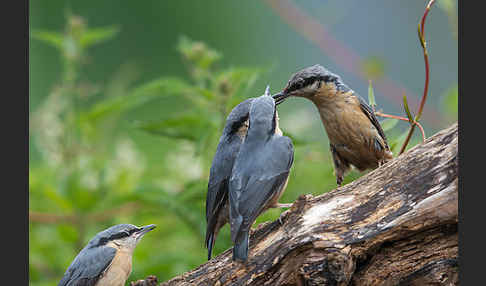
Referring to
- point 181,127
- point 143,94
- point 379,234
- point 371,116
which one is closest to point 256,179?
point 379,234

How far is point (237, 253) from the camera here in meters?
2.24

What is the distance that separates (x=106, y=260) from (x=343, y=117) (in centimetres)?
129

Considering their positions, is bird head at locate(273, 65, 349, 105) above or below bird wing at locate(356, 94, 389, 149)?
above

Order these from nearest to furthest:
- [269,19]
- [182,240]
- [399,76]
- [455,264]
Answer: [455,264]
[182,240]
[399,76]
[269,19]

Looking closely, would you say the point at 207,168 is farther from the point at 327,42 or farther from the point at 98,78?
the point at 98,78

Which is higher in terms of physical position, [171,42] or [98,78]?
[171,42]

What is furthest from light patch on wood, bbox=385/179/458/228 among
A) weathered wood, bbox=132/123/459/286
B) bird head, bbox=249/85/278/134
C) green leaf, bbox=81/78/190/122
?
green leaf, bbox=81/78/190/122

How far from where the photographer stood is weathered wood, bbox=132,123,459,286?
6.88 ft

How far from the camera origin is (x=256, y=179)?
→ 2342 millimetres

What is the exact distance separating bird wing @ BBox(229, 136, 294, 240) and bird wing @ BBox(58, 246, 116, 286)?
2.30ft

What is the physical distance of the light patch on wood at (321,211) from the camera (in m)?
2.21

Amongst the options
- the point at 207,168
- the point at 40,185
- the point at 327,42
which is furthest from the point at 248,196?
the point at 327,42

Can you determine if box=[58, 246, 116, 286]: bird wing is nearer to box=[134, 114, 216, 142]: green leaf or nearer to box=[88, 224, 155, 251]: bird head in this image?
box=[88, 224, 155, 251]: bird head

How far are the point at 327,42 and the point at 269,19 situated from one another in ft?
10.2
